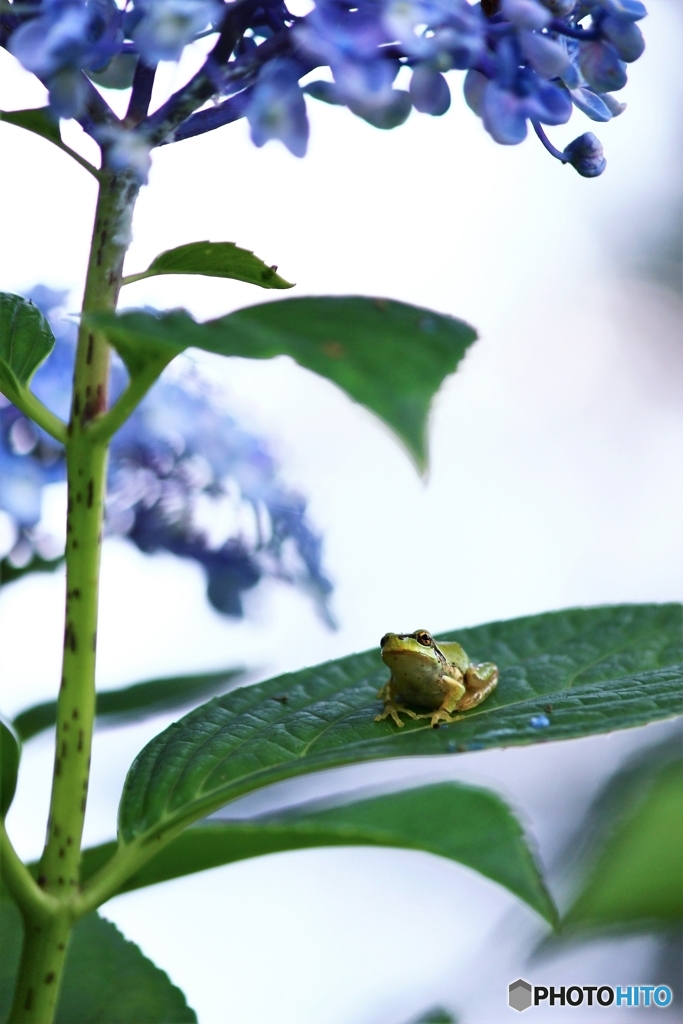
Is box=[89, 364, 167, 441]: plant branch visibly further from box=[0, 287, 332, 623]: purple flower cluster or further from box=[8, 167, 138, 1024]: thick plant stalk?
box=[0, 287, 332, 623]: purple flower cluster

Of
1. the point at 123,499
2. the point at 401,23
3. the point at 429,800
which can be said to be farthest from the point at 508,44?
the point at 123,499

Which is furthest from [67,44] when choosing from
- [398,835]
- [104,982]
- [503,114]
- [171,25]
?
[104,982]

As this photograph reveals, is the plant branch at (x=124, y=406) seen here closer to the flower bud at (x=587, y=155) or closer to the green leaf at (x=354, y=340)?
the green leaf at (x=354, y=340)

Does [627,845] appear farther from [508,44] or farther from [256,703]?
[508,44]

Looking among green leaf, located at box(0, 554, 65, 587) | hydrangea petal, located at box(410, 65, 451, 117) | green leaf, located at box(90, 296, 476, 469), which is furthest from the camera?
green leaf, located at box(0, 554, 65, 587)

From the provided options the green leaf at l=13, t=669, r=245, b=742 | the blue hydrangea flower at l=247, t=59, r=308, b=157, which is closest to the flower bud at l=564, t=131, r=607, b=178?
the blue hydrangea flower at l=247, t=59, r=308, b=157
